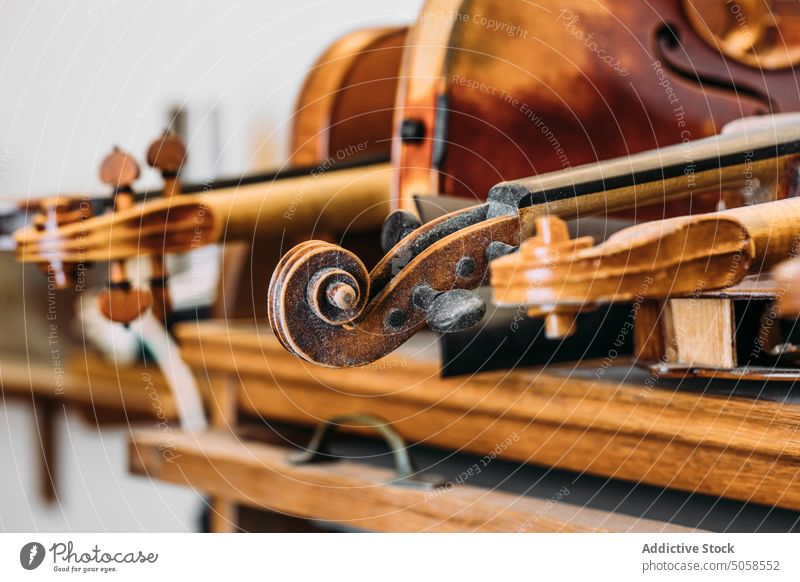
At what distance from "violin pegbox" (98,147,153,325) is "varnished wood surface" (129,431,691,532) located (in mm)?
147

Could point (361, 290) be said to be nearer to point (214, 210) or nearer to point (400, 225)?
point (400, 225)

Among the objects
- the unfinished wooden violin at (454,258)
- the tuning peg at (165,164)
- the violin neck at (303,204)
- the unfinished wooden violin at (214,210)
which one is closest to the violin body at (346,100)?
the unfinished wooden violin at (214,210)

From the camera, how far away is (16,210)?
67 cm

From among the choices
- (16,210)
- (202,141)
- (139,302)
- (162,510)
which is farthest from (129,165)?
(202,141)

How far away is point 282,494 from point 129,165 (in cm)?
23

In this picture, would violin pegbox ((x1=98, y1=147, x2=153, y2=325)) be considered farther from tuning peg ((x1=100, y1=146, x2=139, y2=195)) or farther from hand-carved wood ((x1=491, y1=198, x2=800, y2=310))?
hand-carved wood ((x1=491, y1=198, x2=800, y2=310))

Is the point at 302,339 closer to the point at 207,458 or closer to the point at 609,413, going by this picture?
the point at 609,413

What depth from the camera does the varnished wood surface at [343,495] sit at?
47 centimetres

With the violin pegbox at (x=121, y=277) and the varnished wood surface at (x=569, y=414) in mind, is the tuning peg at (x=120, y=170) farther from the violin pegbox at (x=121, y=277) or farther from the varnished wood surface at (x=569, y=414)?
the varnished wood surface at (x=569, y=414)

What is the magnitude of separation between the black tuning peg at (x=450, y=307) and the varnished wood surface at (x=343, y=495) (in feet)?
0.56

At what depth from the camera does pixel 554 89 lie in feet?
1.99

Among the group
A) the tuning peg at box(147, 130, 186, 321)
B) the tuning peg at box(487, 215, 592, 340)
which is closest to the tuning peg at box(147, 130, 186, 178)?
the tuning peg at box(147, 130, 186, 321)

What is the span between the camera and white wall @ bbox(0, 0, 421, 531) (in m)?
0.61

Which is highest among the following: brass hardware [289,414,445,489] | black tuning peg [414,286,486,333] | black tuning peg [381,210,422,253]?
black tuning peg [381,210,422,253]
